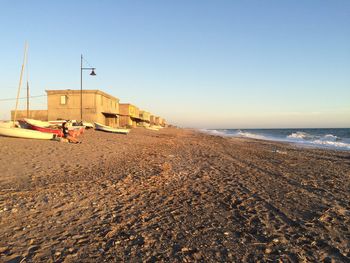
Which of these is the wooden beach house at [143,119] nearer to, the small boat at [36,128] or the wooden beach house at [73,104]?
the wooden beach house at [73,104]

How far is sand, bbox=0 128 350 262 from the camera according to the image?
359cm

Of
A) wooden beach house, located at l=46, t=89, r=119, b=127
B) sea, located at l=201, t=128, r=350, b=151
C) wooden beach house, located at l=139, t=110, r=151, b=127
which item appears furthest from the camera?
wooden beach house, located at l=139, t=110, r=151, b=127

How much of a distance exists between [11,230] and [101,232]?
4.80ft

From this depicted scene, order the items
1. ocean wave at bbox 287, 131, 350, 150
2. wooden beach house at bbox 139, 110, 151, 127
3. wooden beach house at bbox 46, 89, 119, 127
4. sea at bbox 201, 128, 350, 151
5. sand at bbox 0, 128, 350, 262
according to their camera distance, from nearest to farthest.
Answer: sand at bbox 0, 128, 350, 262 → ocean wave at bbox 287, 131, 350, 150 → sea at bbox 201, 128, 350, 151 → wooden beach house at bbox 46, 89, 119, 127 → wooden beach house at bbox 139, 110, 151, 127

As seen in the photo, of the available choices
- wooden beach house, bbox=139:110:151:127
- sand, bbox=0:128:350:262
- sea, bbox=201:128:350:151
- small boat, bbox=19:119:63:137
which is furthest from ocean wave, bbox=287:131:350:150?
wooden beach house, bbox=139:110:151:127

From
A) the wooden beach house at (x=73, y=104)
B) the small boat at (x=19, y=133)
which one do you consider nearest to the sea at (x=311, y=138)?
the wooden beach house at (x=73, y=104)

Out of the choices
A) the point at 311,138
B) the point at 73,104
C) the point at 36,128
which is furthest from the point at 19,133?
the point at 311,138

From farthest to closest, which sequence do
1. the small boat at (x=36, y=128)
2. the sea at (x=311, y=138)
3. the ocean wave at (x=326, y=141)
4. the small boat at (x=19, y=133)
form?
the sea at (x=311, y=138) → the ocean wave at (x=326, y=141) → the small boat at (x=36, y=128) → the small boat at (x=19, y=133)

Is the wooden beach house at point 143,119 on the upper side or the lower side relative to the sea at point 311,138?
upper

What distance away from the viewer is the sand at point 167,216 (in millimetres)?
3594

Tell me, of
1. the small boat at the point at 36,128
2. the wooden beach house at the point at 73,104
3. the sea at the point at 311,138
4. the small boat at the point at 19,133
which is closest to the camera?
the small boat at the point at 19,133

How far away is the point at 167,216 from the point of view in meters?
4.92

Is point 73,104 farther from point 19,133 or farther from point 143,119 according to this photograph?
point 143,119

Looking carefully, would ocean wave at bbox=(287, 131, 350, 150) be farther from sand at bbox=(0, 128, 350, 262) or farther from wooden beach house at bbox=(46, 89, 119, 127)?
wooden beach house at bbox=(46, 89, 119, 127)
